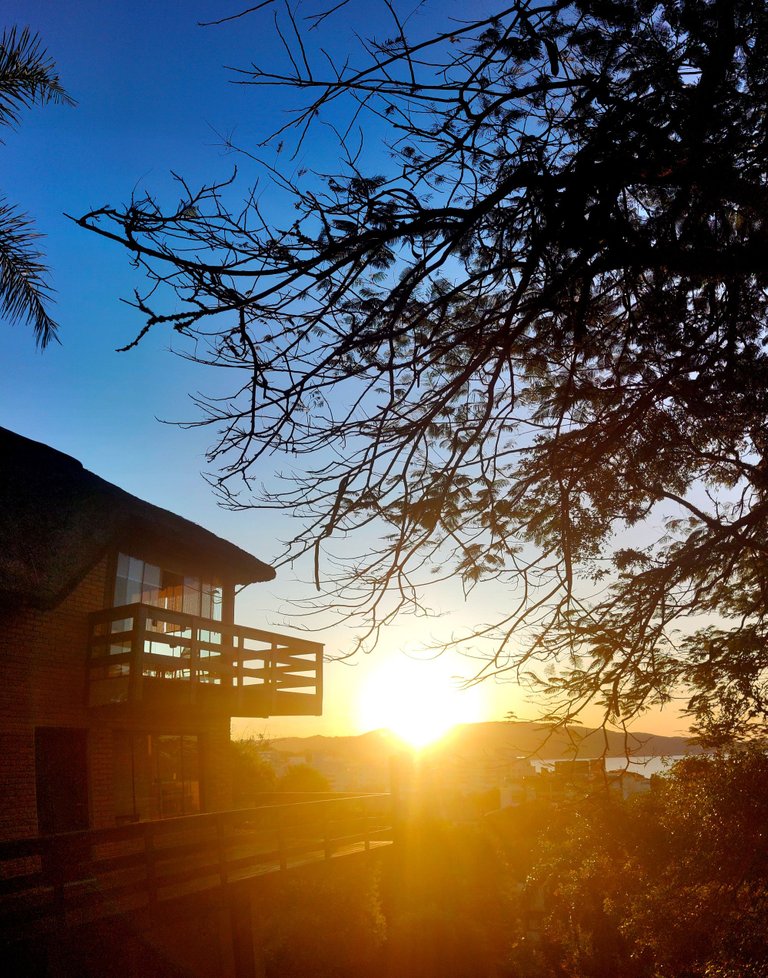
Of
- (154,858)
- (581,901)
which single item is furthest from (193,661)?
(581,901)

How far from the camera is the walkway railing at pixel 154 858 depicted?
776 cm

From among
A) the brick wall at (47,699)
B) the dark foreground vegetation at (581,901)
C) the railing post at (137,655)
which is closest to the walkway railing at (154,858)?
the brick wall at (47,699)

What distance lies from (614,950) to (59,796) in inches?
634

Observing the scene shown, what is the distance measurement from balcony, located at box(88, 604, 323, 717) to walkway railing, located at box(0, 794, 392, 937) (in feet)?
7.31

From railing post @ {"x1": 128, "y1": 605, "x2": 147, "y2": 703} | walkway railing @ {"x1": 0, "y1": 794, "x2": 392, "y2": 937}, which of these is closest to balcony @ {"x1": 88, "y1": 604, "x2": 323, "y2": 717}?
railing post @ {"x1": 128, "y1": 605, "x2": 147, "y2": 703}

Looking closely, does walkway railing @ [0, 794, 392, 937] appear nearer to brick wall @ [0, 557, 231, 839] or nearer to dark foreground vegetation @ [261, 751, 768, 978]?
brick wall @ [0, 557, 231, 839]

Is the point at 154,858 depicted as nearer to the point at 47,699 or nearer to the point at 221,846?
the point at 221,846

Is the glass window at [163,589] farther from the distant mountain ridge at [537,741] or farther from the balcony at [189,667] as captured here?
the distant mountain ridge at [537,741]

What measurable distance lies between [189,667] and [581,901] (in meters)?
12.9

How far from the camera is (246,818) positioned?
11.4m

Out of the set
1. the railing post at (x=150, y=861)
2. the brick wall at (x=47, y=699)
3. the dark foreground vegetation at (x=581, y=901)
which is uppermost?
the brick wall at (x=47, y=699)

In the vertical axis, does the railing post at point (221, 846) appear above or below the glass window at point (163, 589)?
below

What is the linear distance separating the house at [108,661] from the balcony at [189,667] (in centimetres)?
3

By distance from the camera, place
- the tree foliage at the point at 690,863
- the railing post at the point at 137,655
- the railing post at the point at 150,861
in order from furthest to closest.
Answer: the railing post at the point at 137,655, the railing post at the point at 150,861, the tree foliage at the point at 690,863
